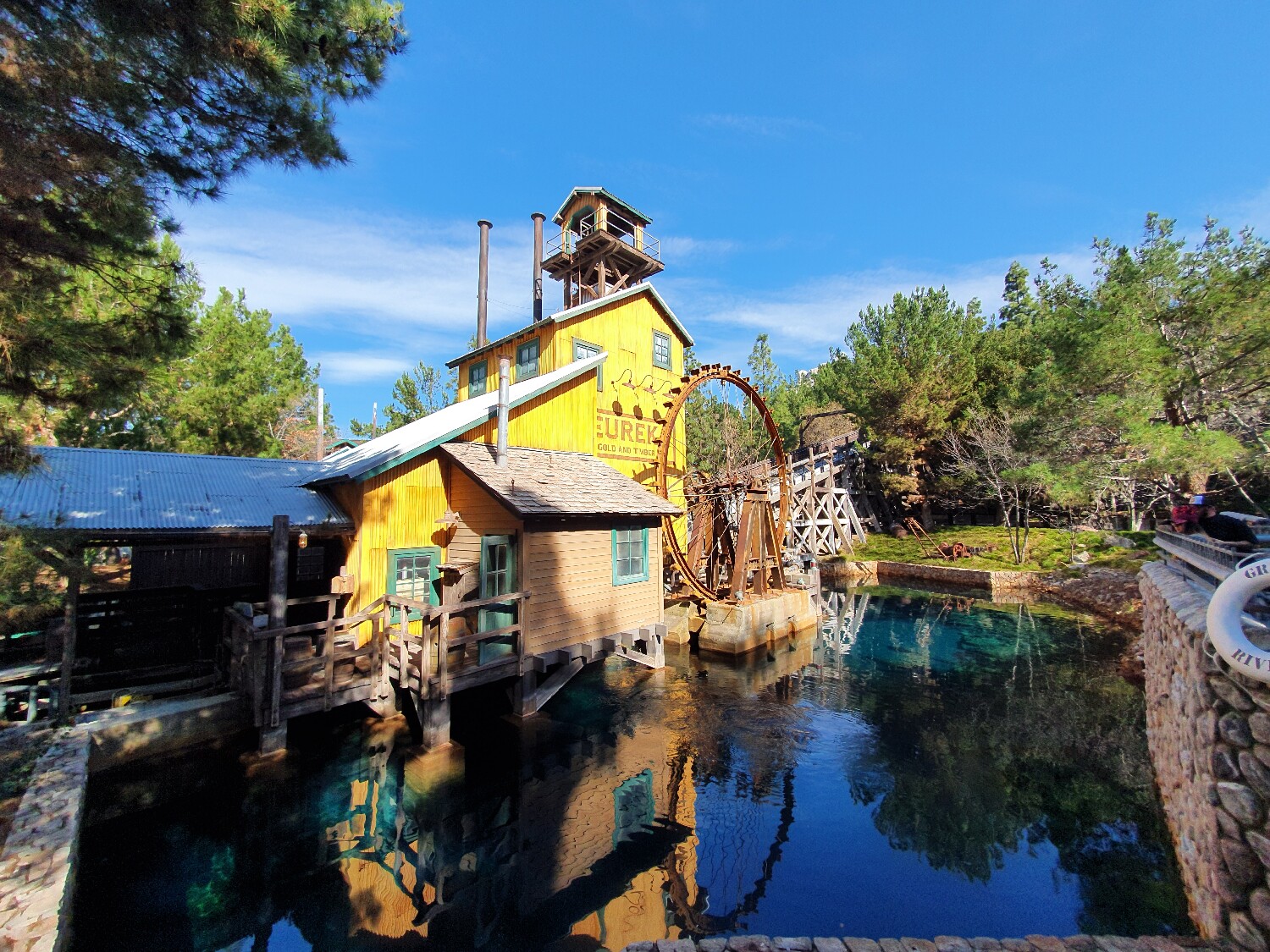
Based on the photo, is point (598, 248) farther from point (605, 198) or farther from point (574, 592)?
point (574, 592)

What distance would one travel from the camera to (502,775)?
8.05 m

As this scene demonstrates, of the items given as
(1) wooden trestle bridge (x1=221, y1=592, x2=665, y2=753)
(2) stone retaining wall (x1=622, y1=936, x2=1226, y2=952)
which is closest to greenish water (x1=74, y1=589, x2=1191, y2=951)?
(1) wooden trestle bridge (x1=221, y1=592, x2=665, y2=753)

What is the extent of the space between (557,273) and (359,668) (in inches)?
615

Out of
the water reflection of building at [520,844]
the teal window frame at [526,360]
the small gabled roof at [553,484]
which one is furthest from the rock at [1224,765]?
the teal window frame at [526,360]

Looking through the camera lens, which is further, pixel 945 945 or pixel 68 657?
pixel 68 657

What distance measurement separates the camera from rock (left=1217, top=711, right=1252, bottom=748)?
390 cm

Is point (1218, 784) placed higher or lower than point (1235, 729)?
lower

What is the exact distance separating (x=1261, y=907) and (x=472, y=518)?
10106 mm

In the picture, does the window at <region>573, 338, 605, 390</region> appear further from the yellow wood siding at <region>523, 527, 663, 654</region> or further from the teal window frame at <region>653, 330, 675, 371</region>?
the yellow wood siding at <region>523, 527, 663, 654</region>

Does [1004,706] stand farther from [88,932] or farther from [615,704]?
[88,932]

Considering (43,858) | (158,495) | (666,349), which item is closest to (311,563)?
(158,495)

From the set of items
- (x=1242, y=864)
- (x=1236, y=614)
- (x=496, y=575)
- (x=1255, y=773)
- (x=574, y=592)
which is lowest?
(x=1242, y=864)

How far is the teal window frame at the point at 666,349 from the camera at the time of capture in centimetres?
1761

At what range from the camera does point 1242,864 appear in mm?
3814
